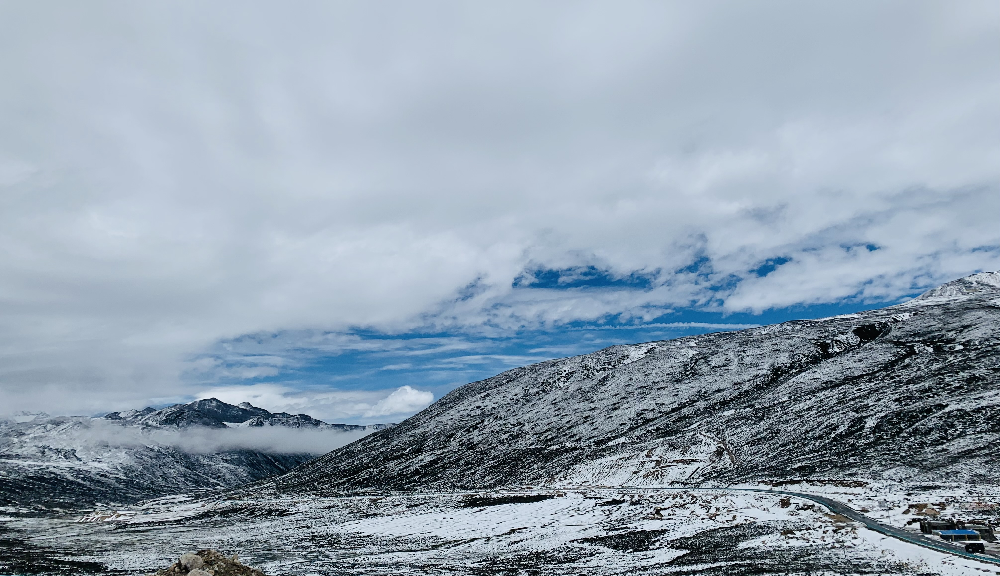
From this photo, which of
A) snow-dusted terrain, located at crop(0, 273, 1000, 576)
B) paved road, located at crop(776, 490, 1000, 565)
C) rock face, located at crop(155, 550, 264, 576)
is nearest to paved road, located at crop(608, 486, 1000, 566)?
paved road, located at crop(776, 490, 1000, 565)

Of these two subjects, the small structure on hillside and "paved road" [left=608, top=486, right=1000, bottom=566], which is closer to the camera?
"paved road" [left=608, top=486, right=1000, bottom=566]

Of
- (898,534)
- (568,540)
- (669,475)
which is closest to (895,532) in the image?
(898,534)

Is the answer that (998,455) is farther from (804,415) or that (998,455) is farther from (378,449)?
(378,449)

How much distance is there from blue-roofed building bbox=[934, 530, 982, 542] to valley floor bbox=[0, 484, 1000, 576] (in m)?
2.97

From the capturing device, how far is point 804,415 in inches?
4323

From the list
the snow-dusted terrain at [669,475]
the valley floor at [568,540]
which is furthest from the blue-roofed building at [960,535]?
the valley floor at [568,540]

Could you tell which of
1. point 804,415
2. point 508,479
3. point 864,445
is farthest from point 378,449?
point 864,445

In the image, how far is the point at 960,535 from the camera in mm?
31891

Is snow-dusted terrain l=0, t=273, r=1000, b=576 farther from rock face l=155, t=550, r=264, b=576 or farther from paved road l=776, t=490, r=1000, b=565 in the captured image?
→ rock face l=155, t=550, r=264, b=576

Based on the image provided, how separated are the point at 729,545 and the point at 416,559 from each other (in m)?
24.4

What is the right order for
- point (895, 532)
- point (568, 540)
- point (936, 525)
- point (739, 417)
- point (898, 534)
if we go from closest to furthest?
point (898, 534) < point (936, 525) < point (895, 532) < point (568, 540) < point (739, 417)

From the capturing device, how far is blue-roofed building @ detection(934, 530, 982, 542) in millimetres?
31281

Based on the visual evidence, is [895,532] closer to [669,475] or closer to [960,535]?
[960,535]

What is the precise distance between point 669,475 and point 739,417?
33092mm
